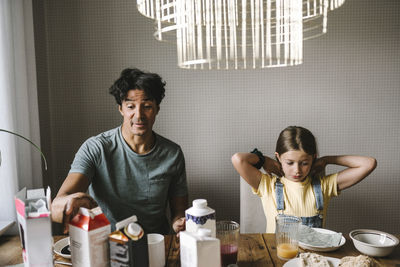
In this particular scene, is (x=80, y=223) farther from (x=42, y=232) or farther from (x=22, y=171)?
(x=22, y=171)

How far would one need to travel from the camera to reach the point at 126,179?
5.43 feet

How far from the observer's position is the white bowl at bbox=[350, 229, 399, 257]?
1.13 meters

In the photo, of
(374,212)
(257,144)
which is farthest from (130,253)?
(374,212)

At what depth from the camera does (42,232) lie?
2.92 feet

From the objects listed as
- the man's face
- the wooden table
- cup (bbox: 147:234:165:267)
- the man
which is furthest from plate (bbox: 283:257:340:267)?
the man's face

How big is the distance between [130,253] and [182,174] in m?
0.88

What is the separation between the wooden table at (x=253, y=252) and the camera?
1.12 m

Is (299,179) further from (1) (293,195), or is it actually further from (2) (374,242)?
(2) (374,242)

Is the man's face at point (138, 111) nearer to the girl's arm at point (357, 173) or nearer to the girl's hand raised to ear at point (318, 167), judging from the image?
the girl's hand raised to ear at point (318, 167)

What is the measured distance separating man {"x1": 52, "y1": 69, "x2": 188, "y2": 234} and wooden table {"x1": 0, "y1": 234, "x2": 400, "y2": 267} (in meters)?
0.38

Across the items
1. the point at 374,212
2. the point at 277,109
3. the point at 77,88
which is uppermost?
the point at 77,88

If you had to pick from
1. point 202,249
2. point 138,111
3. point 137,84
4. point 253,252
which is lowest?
point 253,252

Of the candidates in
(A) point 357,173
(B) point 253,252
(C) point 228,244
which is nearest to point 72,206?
(C) point 228,244

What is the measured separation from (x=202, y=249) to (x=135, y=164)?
0.87 metres
